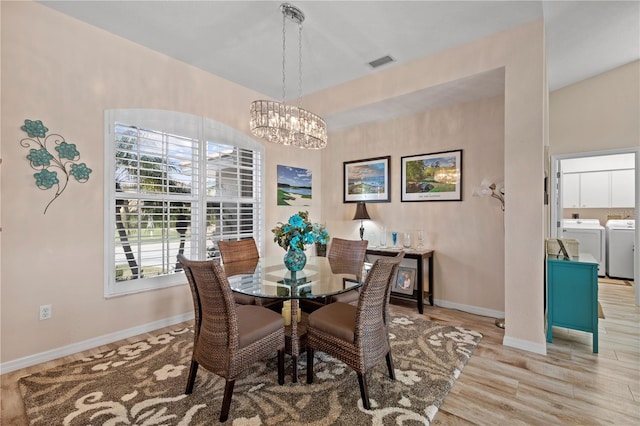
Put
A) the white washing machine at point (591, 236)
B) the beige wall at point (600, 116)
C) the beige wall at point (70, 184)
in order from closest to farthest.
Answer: the beige wall at point (70, 184), the beige wall at point (600, 116), the white washing machine at point (591, 236)

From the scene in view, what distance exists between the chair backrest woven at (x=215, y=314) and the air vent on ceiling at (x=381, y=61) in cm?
288

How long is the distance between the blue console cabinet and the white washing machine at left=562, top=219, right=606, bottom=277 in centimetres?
385

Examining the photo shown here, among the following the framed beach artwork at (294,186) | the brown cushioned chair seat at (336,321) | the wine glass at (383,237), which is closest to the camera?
the brown cushioned chair seat at (336,321)

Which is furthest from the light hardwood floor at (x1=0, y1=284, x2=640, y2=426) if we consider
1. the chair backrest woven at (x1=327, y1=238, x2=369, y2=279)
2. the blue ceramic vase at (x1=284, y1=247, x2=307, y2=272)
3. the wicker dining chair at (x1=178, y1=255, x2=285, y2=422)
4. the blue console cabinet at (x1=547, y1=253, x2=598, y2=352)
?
the blue ceramic vase at (x1=284, y1=247, x2=307, y2=272)

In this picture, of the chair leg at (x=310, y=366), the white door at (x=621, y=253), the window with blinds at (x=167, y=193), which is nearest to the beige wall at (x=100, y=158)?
→ the window with blinds at (x=167, y=193)

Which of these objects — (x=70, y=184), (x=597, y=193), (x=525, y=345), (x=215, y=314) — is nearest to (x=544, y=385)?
(x=525, y=345)

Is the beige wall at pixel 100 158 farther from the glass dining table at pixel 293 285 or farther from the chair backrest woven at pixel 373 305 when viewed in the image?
the chair backrest woven at pixel 373 305

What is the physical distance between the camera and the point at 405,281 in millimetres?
3957

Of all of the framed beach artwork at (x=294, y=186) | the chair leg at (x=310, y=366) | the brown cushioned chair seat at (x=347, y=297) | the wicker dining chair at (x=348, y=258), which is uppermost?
the framed beach artwork at (x=294, y=186)

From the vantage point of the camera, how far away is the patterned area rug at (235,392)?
5.85ft

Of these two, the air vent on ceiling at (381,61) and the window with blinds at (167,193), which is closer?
the window with blinds at (167,193)

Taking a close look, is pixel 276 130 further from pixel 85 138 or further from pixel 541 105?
pixel 541 105

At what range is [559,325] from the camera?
2.80 metres

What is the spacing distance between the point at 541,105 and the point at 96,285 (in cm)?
447
